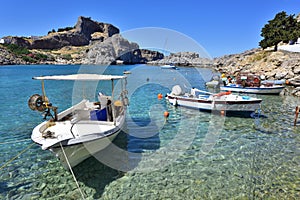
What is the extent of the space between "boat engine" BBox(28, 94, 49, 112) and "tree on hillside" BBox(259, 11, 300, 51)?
60.9 m

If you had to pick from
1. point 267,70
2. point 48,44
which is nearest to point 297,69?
point 267,70

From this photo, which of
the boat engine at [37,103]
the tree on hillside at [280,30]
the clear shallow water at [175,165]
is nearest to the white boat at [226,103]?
the clear shallow water at [175,165]

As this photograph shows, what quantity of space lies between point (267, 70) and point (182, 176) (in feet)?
131

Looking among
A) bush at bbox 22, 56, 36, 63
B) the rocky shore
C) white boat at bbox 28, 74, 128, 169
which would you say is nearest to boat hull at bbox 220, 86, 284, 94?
the rocky shore

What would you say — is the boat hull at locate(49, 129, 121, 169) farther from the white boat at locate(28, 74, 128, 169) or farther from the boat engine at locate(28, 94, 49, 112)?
the boat engine at locate(28, 94, 49, 112)

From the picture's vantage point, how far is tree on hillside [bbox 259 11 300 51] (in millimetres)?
51781

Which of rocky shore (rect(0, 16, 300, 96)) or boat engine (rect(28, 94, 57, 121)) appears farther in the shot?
rocky shore (rect(0, 16, 300, 96))

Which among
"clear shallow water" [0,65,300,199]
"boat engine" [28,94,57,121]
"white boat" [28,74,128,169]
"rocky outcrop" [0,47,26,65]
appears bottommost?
"clear shallow water" [0,65,300,199]

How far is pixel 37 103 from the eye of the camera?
820 centimetres

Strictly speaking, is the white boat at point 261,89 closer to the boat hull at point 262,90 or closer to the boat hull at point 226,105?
the boat hull at point 262,90

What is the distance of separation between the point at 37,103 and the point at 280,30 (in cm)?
6473

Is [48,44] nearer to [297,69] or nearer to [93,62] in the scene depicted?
[93,62]

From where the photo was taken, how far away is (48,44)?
177 metres

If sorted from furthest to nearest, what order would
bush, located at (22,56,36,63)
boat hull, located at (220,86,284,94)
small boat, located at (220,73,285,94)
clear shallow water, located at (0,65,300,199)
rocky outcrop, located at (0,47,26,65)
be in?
bush, located at (22,56,36,63) < rocky outcrop, located at (0,47,26,65) < small boat, located at (220,73,285,94) < boat hull, located at (220,86,284,94) < clear shallow water, located at (0,65,300,199)
